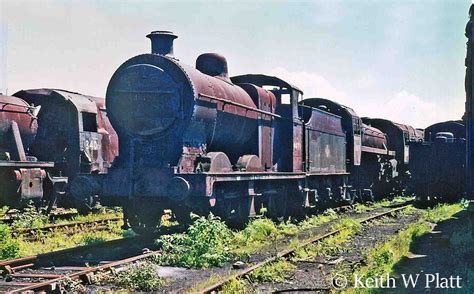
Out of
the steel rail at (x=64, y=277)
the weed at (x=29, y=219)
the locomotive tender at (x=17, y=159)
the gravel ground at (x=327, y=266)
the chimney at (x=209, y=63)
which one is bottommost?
the gravel ground at (x=327, y=266)

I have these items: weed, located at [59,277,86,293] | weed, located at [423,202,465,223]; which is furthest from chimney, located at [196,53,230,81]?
weed, located at [423,202,465,223]

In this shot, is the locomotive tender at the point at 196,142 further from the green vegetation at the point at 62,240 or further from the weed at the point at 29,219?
the weed at the point at 29,219

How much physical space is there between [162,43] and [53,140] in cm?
689

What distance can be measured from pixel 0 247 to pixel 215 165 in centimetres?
398

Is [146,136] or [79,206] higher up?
[146,136]

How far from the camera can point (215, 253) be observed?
957cm

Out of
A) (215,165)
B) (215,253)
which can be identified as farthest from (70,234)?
(215,253)

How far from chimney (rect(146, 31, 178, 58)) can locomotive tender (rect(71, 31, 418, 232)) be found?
2 centimetres

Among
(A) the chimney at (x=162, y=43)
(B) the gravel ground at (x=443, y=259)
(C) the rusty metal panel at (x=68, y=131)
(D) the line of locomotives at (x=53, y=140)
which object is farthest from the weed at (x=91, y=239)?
(B) the gravel ground at (x=443, y=259)

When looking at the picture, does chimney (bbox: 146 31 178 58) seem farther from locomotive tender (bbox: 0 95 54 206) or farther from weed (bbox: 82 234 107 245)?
locomotive tender (bbox: 0 95 54 206)

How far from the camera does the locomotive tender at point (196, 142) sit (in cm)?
1082

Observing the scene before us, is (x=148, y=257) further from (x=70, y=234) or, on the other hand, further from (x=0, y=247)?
(x=70, y=234)

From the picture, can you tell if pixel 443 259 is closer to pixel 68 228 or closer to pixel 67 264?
pixel 67 264

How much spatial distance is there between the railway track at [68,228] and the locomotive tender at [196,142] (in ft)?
7.45
